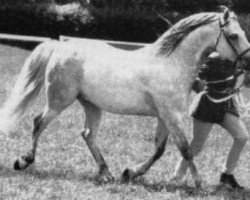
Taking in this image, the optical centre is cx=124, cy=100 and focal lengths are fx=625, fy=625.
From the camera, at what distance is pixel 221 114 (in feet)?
22.9

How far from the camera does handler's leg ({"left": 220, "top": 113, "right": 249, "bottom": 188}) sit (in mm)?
7027

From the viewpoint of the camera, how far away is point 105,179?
6957mm

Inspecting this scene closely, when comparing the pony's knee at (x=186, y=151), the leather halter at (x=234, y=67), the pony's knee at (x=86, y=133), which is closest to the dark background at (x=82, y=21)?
the pony's knee at (x=86, y=133)

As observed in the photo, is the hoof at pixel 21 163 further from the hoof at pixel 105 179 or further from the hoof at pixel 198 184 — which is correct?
the hoof at pixel 198 184

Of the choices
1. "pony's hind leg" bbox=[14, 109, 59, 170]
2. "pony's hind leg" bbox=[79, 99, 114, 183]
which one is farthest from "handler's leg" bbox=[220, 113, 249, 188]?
"pony's hind leg" bbox=[14, 109, 59, 170]

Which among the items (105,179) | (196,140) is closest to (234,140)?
(196,140)

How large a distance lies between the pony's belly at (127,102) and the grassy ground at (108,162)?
817mm

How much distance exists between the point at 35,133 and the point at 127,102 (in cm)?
130

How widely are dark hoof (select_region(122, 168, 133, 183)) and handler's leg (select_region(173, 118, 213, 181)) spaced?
1.93 ft

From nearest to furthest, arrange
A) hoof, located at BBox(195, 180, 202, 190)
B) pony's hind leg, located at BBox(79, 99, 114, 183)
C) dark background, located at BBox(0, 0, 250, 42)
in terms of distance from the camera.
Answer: hoof, located at BBox(195, 180, 202, 190) → pony's hind leg, located at BBox(79, 99, 114, 183) → dark background, located at BBox(0, 0, 250, 42)

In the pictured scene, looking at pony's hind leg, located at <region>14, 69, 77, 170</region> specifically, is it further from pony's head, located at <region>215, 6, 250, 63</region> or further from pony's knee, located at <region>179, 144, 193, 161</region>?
pony's head, located at <region>215, 6, 250, 63</region>

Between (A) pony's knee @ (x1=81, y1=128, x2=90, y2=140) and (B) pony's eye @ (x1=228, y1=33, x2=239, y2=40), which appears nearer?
(B) pony's eye @ (x1=228, y1=33, x2=239, y2=40)

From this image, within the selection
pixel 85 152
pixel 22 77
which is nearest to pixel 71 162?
pixel 85 152

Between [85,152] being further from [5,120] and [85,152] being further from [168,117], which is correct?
[168,117]
